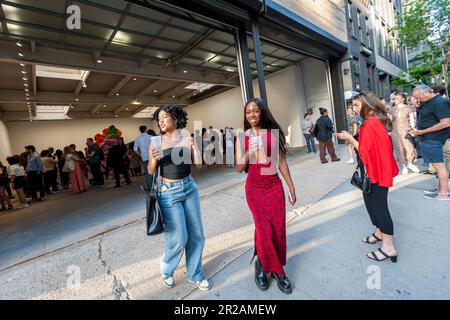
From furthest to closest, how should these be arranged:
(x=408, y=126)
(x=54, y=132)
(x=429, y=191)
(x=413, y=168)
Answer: (x=54, y=132), (x=408, y=126), (x=413, y=168), (x=429, y=191)

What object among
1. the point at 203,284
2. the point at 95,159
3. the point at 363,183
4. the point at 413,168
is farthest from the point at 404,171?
the point at 95,159

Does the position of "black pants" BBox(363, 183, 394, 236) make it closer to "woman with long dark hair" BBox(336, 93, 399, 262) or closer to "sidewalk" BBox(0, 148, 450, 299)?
"woman with long dark hair" BBox(336, 93, 399, 262)

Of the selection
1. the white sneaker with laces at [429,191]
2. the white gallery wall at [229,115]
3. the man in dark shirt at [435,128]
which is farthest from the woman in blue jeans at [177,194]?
the white gallery wall at [229,115]

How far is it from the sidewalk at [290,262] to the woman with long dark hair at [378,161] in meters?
0.24

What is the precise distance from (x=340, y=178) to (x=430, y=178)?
1.50m

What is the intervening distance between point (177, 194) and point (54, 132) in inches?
781

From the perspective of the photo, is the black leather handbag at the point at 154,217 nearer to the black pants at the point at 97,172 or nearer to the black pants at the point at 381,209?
the black pants at the point at 381,209

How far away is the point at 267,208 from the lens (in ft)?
6.25

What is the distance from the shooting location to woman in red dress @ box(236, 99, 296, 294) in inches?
73.9

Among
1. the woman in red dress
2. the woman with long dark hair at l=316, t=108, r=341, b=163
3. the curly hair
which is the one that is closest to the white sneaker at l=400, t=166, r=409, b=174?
the woman with long dark hair at l=316, t=108, r=341, b=163

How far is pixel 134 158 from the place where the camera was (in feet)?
32.9

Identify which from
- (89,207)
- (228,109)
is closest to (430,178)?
(89,207)

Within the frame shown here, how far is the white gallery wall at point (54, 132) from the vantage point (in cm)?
1579

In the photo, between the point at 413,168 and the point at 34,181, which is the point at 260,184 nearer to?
the point at 413,168
